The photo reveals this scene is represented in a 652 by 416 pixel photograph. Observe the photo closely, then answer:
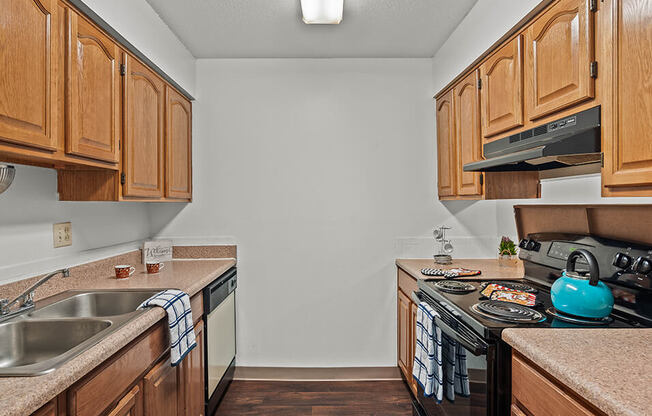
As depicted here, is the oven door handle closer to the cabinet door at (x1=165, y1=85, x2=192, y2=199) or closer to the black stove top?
the black stove top

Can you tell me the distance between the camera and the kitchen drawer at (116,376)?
1022 mm

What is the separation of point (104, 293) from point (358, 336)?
1.85 metres

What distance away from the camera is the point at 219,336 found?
7.98 feet

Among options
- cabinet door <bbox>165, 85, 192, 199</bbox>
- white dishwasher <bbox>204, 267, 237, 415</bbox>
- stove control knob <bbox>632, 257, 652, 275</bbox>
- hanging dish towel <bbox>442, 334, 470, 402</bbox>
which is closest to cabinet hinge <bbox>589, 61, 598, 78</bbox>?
stove control knob <bbox>632, 257, 652, 275</bbox>

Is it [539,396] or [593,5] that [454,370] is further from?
[593,5]

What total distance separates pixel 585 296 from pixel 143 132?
224 cm

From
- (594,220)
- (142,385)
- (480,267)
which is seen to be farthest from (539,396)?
(480,267)

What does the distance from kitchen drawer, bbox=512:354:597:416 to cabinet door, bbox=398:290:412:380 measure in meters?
1.29

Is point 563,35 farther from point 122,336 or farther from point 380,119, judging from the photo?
point 122,336

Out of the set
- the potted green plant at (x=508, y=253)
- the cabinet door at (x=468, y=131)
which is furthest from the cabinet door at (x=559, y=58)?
the potted green plant at (x=508, y=253)

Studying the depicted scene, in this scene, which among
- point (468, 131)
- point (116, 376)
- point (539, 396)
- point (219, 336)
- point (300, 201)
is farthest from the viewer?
point (300, 201)

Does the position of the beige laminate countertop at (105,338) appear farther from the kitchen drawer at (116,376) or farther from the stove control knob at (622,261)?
the stove control knob at (622,261)

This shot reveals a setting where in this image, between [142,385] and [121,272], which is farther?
[121,272]

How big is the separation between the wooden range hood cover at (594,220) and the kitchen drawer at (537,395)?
774mm
